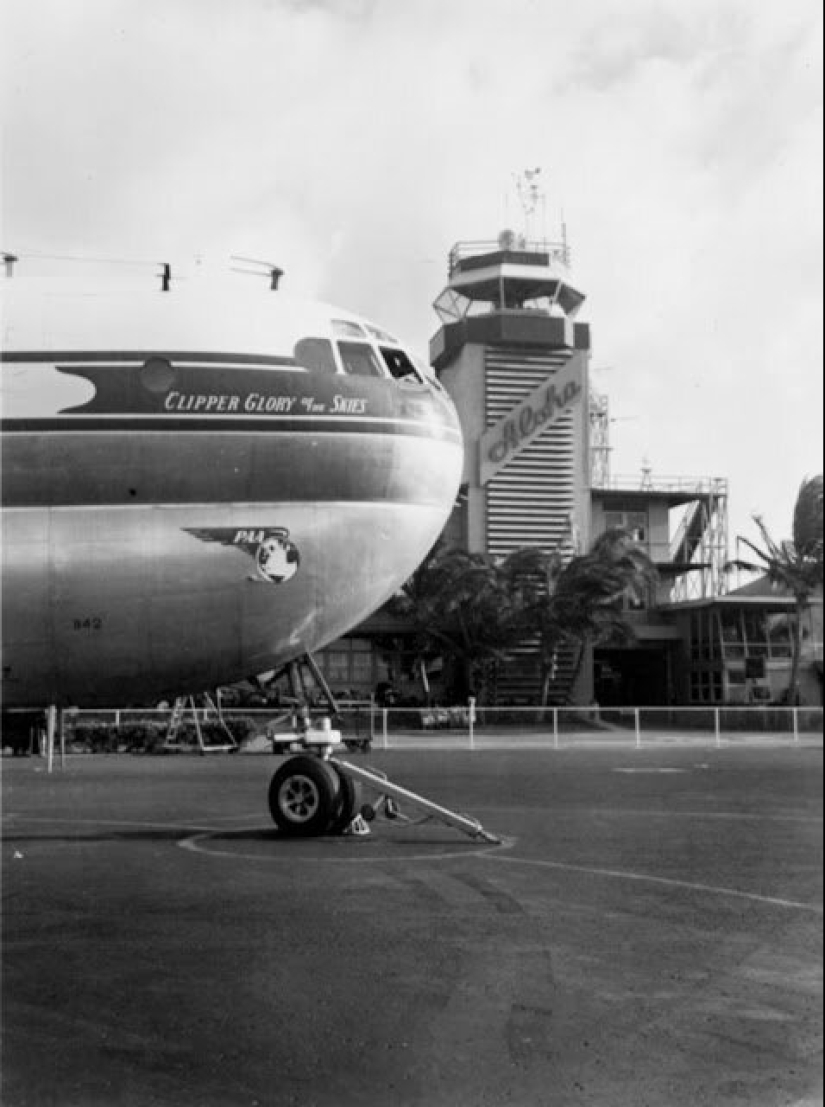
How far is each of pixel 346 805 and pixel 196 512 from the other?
5082 mm

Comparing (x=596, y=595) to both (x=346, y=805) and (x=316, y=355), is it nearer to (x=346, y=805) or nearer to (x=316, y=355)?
(x=346, y=805)

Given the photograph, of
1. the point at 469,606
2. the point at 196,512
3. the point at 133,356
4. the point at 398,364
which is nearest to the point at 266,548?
the point at 196,512

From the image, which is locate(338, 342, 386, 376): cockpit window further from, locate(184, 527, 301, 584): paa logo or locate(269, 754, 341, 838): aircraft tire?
locate(269, 754, 341, 838): aircraft tire

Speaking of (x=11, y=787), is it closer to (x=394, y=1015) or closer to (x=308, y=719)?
(x=308, y=719)

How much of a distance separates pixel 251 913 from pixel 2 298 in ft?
16.8

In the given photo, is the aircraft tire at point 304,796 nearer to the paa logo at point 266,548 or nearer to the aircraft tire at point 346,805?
the aircraft tire at point 346,805

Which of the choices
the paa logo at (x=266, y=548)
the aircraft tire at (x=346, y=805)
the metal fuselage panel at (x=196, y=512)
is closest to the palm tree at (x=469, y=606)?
the metal fuselage panel at (x=196, y=512)

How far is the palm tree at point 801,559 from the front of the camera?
227 cm

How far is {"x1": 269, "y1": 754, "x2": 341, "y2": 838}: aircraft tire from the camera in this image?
43.1 feet

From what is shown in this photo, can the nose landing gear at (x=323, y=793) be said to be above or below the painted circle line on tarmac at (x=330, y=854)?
above

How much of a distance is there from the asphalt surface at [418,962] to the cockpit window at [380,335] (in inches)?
198

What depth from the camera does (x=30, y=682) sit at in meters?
9.35

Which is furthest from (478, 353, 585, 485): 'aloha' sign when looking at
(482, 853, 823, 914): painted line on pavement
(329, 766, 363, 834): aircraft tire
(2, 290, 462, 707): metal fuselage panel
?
(329, 766, 363, 834): aircraft tire

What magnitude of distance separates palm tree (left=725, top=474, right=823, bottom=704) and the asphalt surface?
12.6 inches
